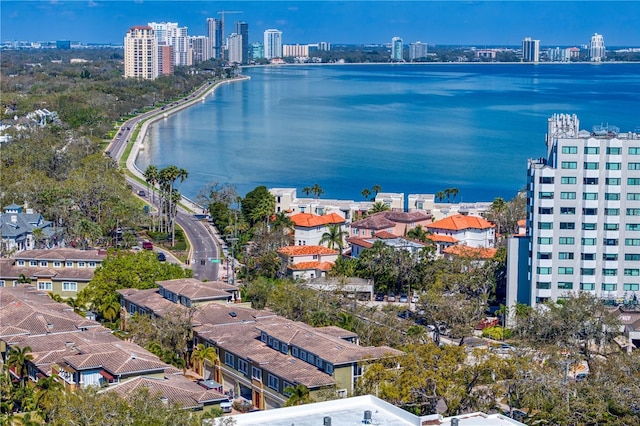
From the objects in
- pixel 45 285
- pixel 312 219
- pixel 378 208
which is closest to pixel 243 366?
pixel 45 285

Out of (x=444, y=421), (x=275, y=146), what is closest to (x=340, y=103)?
(x=275, y=146)

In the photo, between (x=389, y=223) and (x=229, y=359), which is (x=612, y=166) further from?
(x=229, y=359)

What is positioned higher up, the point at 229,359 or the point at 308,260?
the point at 308,260

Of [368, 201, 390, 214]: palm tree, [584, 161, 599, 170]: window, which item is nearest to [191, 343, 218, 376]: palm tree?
[584, 161, 599, 170]: window

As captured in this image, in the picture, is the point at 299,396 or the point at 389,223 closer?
the point at 299,396

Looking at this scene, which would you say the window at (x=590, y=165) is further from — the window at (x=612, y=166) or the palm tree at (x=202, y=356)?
the palm tree at (x=202, y=356)

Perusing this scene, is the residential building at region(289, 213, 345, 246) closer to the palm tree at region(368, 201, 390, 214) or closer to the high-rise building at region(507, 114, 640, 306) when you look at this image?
the palm tree at region(368, 201, 390, 214)

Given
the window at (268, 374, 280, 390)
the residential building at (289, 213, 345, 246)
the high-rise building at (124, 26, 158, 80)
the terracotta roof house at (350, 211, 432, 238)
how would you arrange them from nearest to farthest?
the window at (268, 374, 280, 390) < the terracotta roof house at (350, 211, 432, 238) < the residential building at (289, 213, 345, 246) < the high-rise building at (124, 26, 158, 80)
